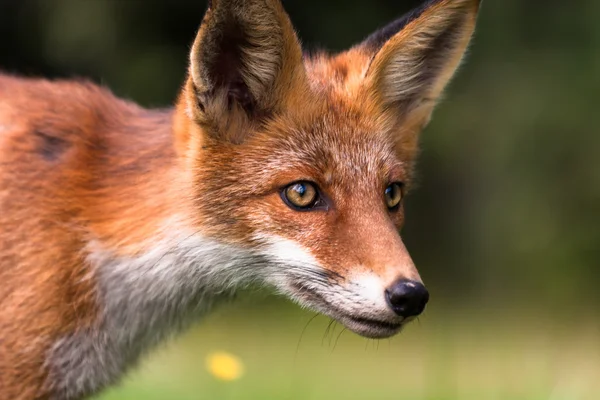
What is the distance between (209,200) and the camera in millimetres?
4402

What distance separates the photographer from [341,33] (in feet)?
43.0

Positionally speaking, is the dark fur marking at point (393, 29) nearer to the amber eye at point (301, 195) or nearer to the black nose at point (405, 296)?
the amber eye at point (301, 195)

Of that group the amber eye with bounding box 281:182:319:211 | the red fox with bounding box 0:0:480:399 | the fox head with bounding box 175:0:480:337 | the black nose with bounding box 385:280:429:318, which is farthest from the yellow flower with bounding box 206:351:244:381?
the black nose with bounding box 385:280:429:318

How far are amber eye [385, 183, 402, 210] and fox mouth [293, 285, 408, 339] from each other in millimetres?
685

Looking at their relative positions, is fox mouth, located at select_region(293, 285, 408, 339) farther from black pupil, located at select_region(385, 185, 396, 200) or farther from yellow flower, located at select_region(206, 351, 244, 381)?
yellow flower, located at select_region(206, 351, 244, 381)

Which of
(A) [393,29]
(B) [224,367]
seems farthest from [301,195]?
(B) [224,367]

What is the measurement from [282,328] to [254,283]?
697cm

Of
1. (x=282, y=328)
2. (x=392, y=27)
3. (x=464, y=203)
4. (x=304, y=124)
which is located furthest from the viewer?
(x=464, y=203)

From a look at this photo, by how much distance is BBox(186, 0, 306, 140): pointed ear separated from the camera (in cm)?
412

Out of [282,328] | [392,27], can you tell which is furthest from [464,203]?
[392,27]

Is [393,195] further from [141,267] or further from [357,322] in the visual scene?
[141,267]

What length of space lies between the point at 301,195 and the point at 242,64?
0.79 m

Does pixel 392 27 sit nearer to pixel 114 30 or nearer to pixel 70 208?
pixel 70 208

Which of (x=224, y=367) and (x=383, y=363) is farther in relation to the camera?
(x=383, y=363)
